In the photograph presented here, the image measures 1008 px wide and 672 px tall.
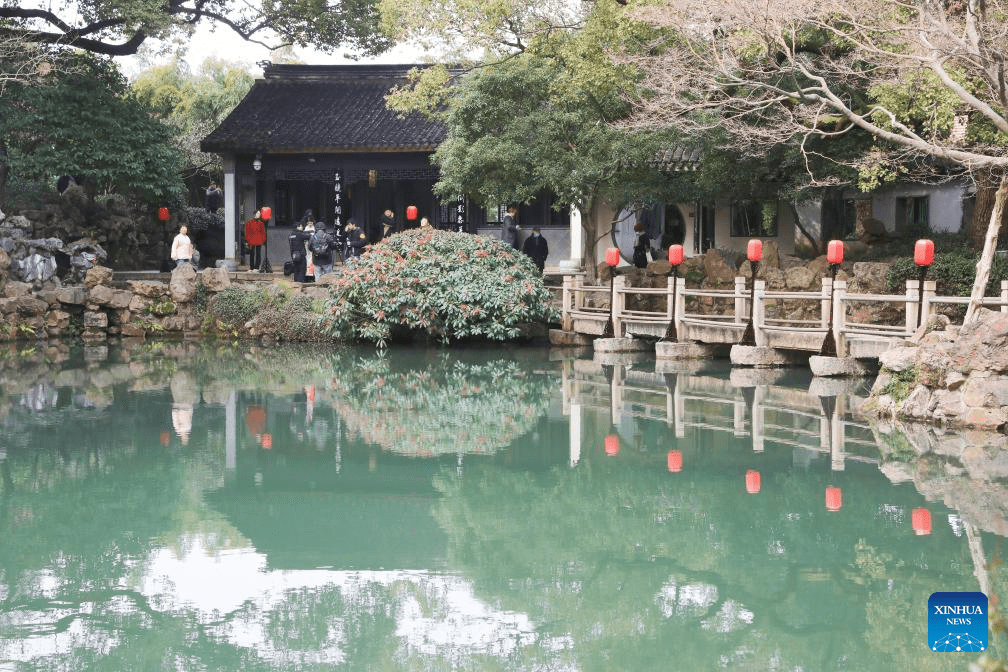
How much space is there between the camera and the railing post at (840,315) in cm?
1457

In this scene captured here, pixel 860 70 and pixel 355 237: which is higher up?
pixel 860 70

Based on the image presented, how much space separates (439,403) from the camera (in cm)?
1369

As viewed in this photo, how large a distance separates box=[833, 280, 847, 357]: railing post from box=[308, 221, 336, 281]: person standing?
36.0 feet

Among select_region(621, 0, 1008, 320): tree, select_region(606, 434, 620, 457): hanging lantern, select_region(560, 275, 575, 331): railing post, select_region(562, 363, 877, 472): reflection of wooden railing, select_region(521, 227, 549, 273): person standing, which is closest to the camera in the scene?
select_region(606, 434, 620, 457): hanging lantern

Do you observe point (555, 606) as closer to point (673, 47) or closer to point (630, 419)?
point (630, 419)

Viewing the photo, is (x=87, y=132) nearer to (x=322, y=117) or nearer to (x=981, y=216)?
(x=322, y=117)

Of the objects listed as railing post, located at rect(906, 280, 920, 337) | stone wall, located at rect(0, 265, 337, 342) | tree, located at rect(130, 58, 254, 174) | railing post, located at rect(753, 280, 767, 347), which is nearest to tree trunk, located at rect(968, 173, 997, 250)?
railing post, located at rect(753, 280, 767, 347)

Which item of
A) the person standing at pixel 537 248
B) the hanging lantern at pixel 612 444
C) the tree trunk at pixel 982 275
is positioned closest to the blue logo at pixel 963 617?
the hanging lantern at pixel 612 444

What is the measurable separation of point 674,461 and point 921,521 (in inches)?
104

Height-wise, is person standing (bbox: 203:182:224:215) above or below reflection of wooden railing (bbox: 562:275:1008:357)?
above

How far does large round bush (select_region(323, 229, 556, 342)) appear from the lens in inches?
763

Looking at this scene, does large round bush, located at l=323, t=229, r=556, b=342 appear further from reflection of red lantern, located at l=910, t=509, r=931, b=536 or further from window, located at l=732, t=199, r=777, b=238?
reflection of red lantern, located at l=910, t=509, r=931, b=536

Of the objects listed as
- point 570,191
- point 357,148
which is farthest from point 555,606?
point 357,148

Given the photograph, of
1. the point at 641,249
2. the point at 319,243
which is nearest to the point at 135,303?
the point at 319,243
